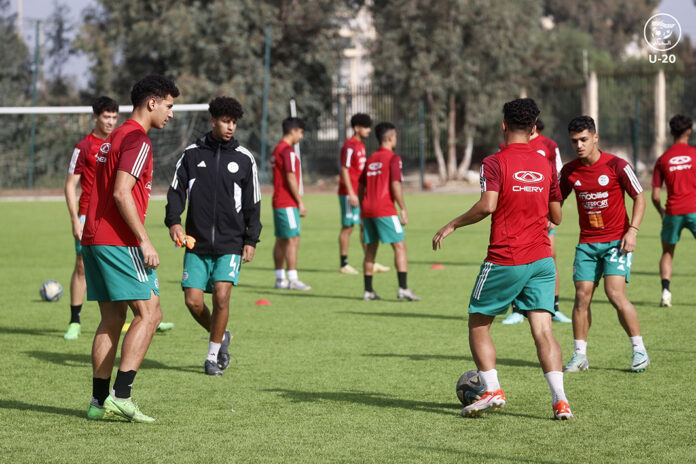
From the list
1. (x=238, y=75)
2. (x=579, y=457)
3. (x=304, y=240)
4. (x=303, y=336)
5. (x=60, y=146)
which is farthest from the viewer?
(x=238, y=75)

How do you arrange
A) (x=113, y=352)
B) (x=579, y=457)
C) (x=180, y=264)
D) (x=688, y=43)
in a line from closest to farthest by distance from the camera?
(x=579, y=457) → (x=113, y=352) → (x=180, y=264) → (x=688, y=43)

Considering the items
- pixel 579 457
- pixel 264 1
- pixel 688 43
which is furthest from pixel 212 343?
pixel 688 43

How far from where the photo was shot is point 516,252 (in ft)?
19.5

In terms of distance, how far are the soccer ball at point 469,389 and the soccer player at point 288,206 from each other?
6.71 meters

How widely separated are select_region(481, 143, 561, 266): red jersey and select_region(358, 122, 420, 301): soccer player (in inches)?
224

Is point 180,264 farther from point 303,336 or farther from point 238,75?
point 238,75

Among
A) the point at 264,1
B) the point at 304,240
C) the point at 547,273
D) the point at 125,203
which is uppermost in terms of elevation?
the point at 264,1

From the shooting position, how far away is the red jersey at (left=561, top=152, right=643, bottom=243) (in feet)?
25.1

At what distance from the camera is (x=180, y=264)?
1599cm

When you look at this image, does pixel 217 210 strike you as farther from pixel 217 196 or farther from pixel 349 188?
pixel 349 188

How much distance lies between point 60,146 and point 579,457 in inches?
1255

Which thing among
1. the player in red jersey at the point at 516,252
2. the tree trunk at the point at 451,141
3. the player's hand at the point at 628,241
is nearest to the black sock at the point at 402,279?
the player's hand at the point at 628,241

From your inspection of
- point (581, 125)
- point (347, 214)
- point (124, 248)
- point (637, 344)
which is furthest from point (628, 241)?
point (347, 214)

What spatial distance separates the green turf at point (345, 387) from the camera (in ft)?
17.7
